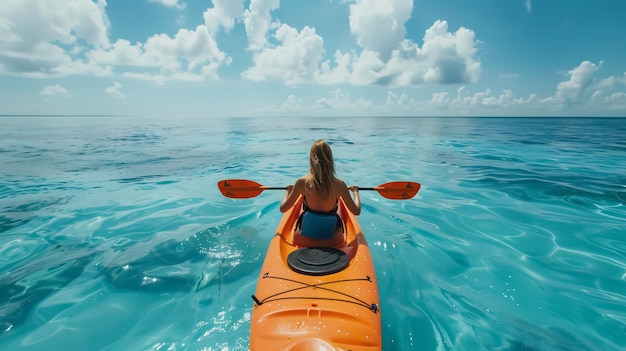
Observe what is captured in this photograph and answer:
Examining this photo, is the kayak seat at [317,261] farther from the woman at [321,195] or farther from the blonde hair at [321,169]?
the blonde hair at [321,169]

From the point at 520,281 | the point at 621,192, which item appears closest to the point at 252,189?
the point at 520,281

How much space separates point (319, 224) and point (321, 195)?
40 centimetres

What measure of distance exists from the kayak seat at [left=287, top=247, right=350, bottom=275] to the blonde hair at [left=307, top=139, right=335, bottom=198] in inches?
27.5

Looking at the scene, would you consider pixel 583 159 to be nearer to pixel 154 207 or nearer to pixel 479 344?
pixel 479 344

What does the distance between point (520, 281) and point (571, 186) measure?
286 inches

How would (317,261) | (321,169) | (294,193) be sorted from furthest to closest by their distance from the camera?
(294,193), (321,169), (317,261)

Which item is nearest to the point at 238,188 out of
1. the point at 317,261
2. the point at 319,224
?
the point at 319,224

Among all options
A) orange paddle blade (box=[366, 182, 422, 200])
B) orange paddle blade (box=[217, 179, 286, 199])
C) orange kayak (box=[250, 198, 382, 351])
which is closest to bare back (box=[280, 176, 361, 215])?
orange kayak (box=[250, 198, 382, 351])

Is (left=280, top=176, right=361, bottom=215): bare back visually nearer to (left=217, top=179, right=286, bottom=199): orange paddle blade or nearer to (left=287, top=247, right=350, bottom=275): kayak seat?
(left=287, top=247, right=350, bottom=275): kayak seat

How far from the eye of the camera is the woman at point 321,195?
346 cm

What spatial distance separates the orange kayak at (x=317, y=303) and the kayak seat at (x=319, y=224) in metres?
0.18

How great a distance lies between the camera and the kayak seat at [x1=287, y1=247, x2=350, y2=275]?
123 inches

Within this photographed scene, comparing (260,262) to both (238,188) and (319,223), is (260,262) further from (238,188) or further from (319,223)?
(319,223)

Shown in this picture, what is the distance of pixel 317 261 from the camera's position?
3.25 meters
